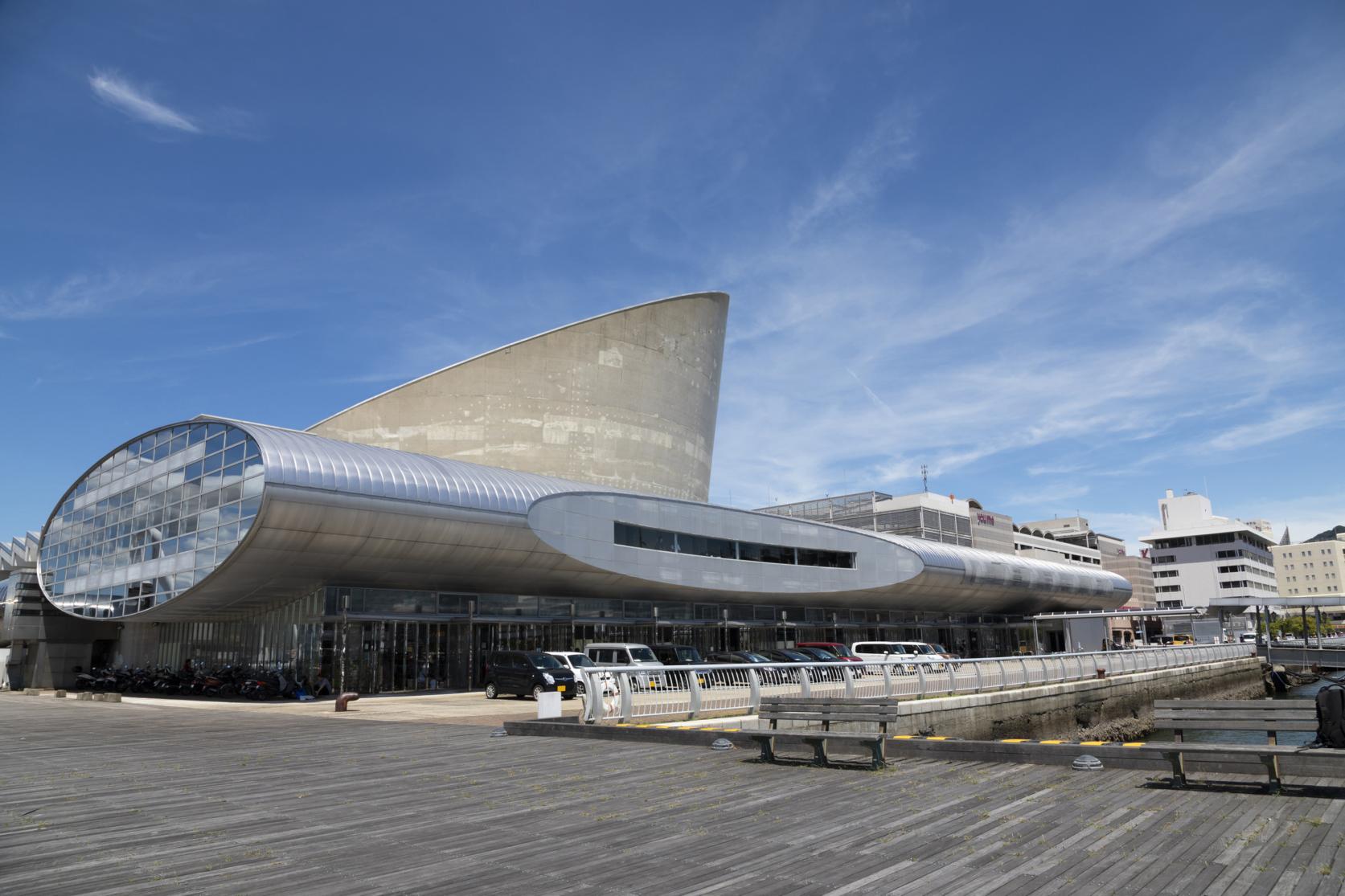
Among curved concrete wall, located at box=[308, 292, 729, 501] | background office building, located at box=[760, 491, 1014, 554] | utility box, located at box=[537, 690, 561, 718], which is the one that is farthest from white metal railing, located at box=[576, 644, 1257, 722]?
background office building, located at box=[760, 491, 1014, 554]

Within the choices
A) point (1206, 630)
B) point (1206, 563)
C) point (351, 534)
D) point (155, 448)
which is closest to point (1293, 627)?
point (1206, 563)

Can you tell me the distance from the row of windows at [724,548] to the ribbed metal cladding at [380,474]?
604 centimetres

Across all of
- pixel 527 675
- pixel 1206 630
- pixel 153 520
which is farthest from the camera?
pixel 1206 630

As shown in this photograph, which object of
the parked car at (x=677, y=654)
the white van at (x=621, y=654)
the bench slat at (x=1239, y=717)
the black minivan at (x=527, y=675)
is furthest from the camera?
the parked car at (x=677, y=654)

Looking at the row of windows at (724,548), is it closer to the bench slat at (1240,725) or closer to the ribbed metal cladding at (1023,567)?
the ribbed metal cladding at (1023,567)

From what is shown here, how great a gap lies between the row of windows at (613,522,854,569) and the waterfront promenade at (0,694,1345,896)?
28092mm

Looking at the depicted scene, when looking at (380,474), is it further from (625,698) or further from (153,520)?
(625,698)

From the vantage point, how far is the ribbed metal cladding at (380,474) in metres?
27.8

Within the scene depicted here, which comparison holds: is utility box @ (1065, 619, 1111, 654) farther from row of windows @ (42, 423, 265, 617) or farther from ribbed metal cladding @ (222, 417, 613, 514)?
row of windows @ (42, 423, 265, 617)

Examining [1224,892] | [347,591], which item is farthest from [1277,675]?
[1224,892]

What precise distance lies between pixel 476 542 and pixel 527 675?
21.5 ft

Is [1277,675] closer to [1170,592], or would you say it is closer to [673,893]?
[673,893]

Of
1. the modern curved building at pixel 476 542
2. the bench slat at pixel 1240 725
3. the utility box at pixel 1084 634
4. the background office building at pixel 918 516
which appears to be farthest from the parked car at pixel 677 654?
the background office building at pixel 918 516

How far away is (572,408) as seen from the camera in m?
49.8
